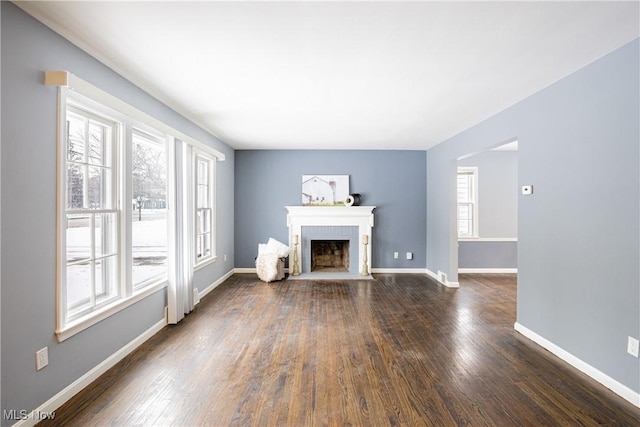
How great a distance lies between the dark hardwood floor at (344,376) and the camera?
1.89 m

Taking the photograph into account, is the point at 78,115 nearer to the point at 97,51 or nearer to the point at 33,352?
the point at 97,51

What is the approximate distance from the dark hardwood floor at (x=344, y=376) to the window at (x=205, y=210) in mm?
1153

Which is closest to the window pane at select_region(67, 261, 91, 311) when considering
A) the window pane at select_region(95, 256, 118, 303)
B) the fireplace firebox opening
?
the window pane at select_region(95, 256, 118, 303)

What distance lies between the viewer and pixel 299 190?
595 cm

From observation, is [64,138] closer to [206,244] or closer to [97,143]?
[97,143]

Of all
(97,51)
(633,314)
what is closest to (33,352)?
(97,51)

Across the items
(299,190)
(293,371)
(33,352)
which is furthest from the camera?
(299,190)

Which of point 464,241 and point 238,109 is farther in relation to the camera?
point 464,241

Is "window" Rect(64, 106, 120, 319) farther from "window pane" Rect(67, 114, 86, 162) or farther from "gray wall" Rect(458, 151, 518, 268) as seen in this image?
"gray wall" Rect(458, 151, 518, 268)

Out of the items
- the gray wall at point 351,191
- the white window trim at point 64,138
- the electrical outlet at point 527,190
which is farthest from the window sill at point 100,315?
the electrical outlet at point 527,190

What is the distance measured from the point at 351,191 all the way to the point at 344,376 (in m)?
4.04

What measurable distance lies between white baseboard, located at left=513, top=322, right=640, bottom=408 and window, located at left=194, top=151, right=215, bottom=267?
4.14 meters

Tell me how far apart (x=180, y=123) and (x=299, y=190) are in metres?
2.69

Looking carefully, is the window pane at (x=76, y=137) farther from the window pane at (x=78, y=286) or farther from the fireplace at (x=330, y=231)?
the fireplace at (x=330, y=231)
